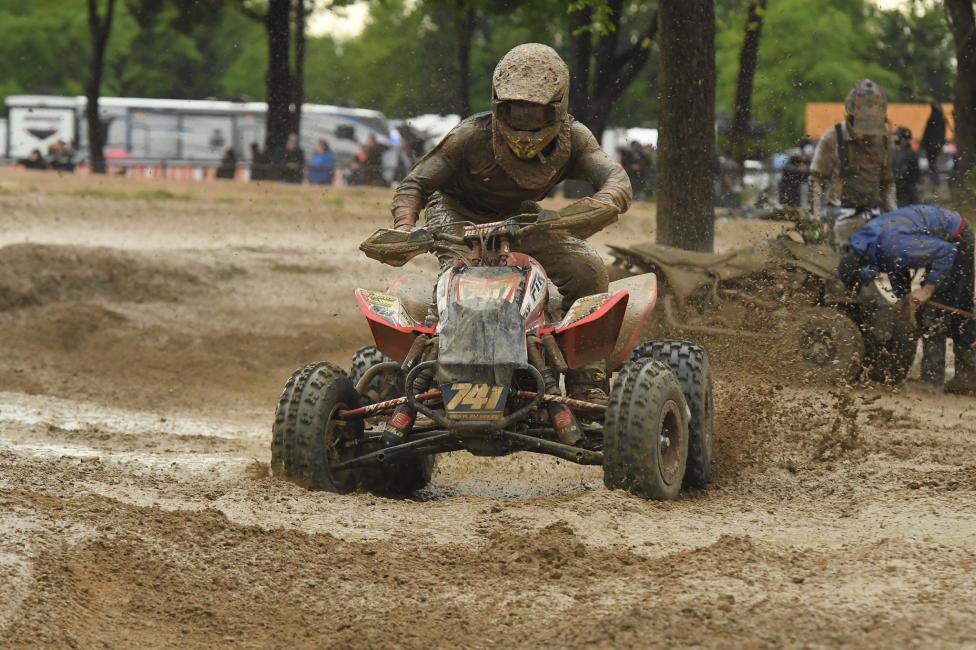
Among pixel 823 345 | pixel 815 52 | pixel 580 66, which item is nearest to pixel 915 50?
pixel 815 52

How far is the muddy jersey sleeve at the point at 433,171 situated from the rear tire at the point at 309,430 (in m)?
0.99

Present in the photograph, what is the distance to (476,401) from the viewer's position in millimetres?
6566

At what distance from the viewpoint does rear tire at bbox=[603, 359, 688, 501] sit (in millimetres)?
6473

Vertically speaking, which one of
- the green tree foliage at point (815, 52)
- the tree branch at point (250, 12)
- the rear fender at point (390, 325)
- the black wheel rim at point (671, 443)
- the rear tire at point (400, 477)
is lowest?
the rear tire at point (400, 477)

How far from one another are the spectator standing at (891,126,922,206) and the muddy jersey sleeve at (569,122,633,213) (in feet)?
30.9

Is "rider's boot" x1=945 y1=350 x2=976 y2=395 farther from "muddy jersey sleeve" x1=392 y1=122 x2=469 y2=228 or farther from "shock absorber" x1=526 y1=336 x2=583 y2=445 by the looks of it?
"shock absorber" x1=526 y1=336 x2=583 y2=445

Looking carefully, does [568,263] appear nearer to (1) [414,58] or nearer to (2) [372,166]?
(2) [372,166]

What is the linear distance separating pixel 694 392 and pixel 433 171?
1.70m

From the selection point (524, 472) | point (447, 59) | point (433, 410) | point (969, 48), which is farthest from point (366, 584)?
point (447, 59)

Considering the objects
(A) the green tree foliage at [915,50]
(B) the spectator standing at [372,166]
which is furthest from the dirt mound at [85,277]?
(A) the green tree foliage at [915,50]

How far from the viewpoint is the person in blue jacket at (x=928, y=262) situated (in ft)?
36.0

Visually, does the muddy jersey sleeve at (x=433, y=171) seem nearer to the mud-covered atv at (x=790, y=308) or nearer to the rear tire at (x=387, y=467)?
the rear tire at (x=387, y=467)

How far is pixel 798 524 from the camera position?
20.4ft

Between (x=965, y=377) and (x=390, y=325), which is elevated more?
(x=390, y=325)
